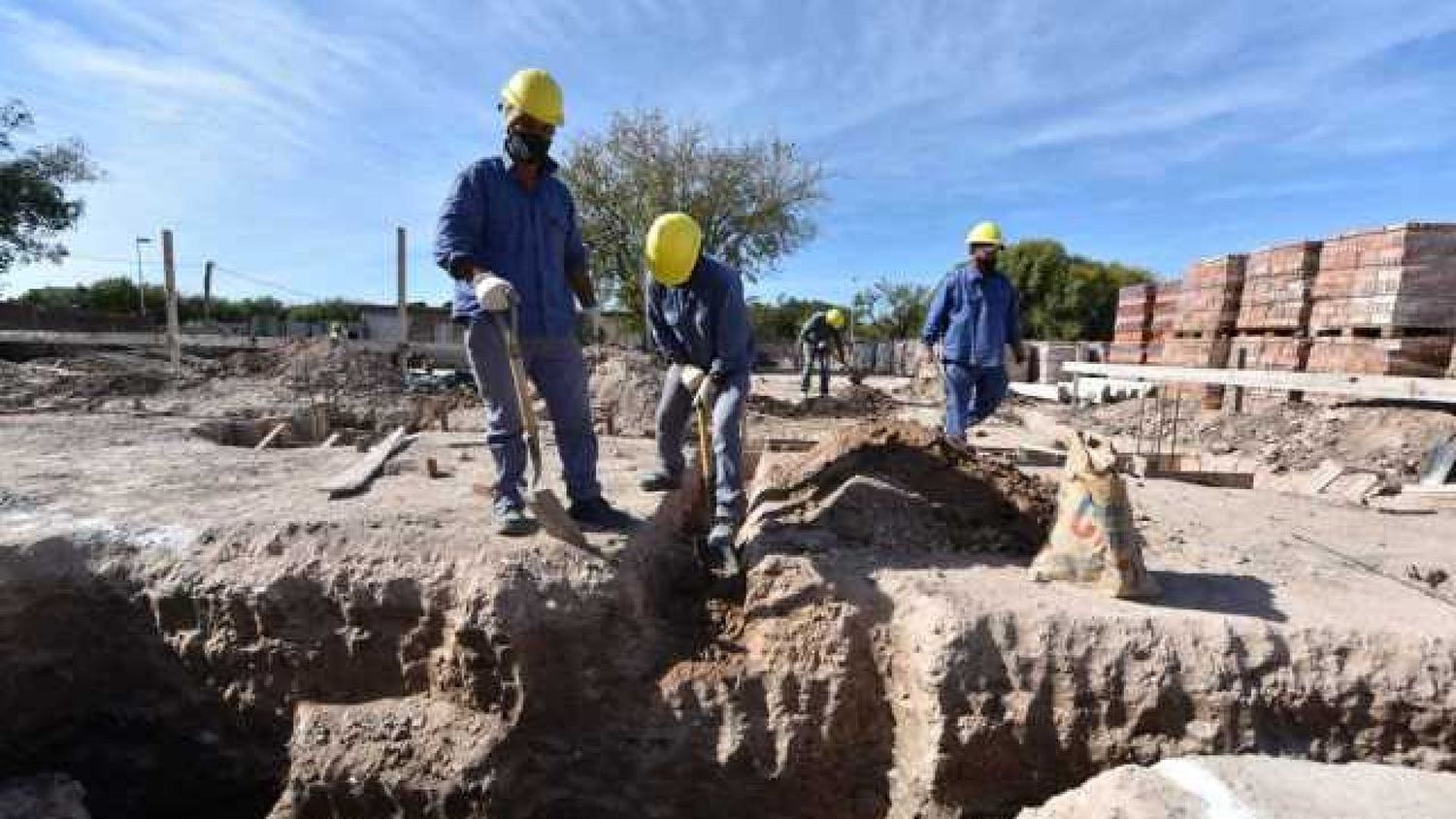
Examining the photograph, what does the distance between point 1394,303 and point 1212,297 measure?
117 inches

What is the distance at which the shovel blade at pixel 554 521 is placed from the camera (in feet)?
10.1

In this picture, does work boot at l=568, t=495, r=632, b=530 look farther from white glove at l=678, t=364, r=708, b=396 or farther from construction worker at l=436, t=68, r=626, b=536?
white glove at l=678, t=364, r=708, b=396

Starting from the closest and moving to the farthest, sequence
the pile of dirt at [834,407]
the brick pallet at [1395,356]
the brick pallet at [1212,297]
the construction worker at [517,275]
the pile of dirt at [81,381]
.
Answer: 1. the construction worker at [517,275]
2. the brick pallet at [1395,356]
3. the pile of dirt at [81,381]
4. the brick pallet at [1212,297]
5. the pile of dirt at [834,407]

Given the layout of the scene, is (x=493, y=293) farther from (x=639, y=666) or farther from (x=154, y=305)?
(x=154, y=305)

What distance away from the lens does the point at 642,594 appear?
3.05 m

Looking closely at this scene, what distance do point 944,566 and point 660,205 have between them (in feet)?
61.6

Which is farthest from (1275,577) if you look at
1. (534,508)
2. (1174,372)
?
(1174,372)

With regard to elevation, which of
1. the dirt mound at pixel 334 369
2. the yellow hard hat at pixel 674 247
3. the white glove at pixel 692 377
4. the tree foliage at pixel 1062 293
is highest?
the tree foliage at pixel 1062 293

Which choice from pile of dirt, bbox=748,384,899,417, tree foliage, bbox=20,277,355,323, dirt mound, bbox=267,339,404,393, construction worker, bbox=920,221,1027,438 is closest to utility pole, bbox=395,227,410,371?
dirt mound, bbox=267,339,404,393

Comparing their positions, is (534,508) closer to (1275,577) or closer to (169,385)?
(1275,577)

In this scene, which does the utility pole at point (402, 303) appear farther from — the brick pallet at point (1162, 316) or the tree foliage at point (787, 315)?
the tree foliage at point (787, 315)

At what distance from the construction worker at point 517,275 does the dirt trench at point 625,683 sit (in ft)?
1.82

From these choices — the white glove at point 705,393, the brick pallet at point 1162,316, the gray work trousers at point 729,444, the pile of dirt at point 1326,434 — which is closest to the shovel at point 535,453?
the gray work trousers at point 729,444

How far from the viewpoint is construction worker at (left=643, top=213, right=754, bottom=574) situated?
3506mm
